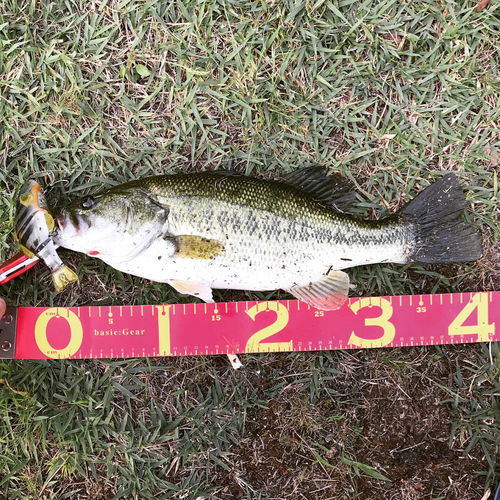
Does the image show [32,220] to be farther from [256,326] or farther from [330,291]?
[330,291]

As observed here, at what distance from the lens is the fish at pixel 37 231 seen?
304 cm

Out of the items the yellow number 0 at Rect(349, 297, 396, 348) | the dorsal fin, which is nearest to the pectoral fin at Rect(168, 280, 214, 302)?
the dorsal fin

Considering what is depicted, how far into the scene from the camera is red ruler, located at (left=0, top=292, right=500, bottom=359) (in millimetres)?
3355

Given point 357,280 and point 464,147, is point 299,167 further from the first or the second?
point 464,147

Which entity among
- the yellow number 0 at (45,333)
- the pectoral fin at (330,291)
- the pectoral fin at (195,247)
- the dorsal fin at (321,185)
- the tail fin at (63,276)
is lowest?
the yellow number 0 at (45,333)

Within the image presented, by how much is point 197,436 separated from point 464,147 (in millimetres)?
3114

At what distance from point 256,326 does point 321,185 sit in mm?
1188

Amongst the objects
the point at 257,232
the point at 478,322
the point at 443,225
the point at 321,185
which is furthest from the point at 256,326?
the point at 478,322

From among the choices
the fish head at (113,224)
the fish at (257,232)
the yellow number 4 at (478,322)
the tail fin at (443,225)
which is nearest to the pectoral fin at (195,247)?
the fish at (257,232)

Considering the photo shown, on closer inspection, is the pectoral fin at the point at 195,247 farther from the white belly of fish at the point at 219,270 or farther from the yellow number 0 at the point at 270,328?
the yellow number 0 at the point at 270,328

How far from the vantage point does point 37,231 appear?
3.05 m

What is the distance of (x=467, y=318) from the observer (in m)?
3.38

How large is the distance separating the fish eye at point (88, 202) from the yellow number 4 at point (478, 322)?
280 cm

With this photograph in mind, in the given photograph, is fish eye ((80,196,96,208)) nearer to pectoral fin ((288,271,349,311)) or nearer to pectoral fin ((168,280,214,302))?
pectoral fin ((168,280,214,302))
